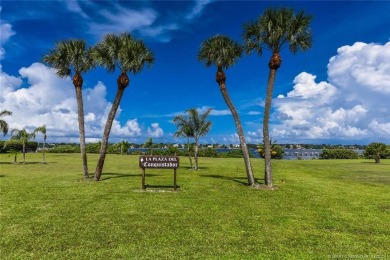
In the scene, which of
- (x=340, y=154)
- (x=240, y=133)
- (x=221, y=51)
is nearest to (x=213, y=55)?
(x=221, y=51)

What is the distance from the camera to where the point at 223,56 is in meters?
20.5

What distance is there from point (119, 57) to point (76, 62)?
349 centimetres

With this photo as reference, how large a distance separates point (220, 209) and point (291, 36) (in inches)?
460

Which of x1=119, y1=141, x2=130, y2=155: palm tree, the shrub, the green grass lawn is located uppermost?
x1=119, y1=141, x2=130, y2=155: palm tree

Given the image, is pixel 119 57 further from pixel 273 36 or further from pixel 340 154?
pixel 340 154

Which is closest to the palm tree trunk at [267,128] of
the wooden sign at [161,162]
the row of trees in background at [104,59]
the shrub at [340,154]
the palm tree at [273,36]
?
the palm tree at [273,36]

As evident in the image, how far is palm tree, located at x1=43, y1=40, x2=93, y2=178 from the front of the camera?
2217cm

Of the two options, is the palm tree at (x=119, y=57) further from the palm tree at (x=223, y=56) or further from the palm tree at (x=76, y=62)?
the palm tree at (x=223, y=56)

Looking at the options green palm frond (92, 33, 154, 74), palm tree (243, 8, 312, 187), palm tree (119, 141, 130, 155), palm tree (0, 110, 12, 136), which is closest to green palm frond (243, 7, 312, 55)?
palm tree (243, 8, 312, 187)

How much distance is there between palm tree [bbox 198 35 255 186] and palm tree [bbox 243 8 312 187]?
1172mm

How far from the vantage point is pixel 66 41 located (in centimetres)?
2223

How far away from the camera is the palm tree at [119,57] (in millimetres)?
21859

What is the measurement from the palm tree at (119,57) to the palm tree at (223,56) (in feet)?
A: 15.0

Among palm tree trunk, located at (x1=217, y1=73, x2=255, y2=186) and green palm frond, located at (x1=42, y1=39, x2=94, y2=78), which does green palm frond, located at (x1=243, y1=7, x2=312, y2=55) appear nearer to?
palm tree trunk, located at (x1=217, y1=73, x2=255, y2=186)
